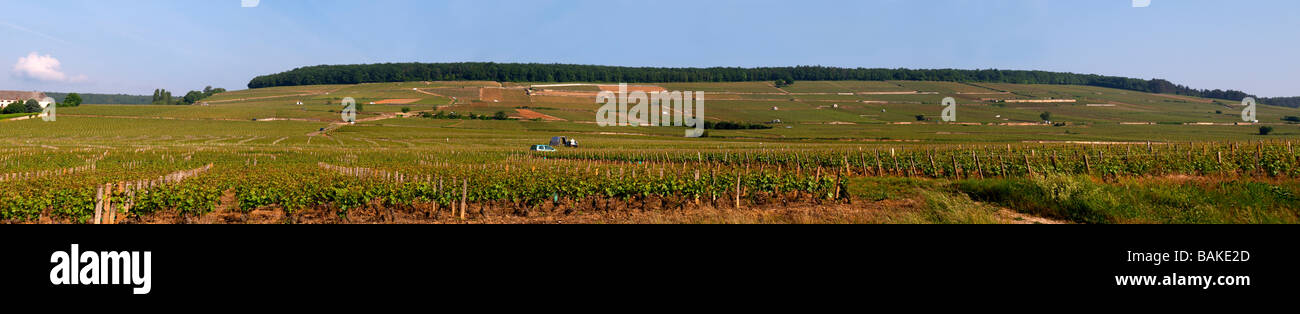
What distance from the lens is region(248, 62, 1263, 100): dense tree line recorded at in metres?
185

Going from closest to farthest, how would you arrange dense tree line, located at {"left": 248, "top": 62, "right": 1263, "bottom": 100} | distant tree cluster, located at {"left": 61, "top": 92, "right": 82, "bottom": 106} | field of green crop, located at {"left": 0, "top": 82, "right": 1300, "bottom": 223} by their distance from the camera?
field of green crop, located at {"left": 0, "top": 82, "right": 1300, "bottom": 223}
distant tree cluster, located at {"left": 61, "top": 92, "right": 82, "bottom": 106}
dense tree line, located at {"left": 248, "top": 62, "right": 1263, "bottom": 100}

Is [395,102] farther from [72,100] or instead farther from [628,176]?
[628,176]

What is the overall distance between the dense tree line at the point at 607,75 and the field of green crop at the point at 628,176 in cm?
8461

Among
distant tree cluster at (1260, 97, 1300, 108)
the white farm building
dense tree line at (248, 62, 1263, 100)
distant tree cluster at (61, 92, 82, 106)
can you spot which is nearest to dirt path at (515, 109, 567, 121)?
dense tree line at (248, 62, 1263, 100)

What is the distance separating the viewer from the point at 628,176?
1900 cm

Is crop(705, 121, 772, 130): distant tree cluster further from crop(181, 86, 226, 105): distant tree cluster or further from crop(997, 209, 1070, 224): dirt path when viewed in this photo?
crop(181, 86, 226, 105): distant tree cluster

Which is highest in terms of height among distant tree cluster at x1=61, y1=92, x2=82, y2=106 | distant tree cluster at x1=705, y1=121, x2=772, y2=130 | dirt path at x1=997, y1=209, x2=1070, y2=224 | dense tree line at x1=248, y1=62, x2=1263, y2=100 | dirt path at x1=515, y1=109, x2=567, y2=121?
dense tree line at x1=248, y1=62, x2=1263, y2=100

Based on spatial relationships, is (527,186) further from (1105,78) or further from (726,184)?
(1105,78)

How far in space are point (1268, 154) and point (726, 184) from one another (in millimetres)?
26128

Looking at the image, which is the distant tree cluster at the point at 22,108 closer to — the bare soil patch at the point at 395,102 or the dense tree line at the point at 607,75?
the bare soil patch at the point at 395,102

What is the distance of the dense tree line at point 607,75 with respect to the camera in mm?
185125

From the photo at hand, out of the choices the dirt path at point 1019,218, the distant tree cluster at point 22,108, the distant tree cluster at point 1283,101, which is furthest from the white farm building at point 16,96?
the distant tree cluster at point 1283,101

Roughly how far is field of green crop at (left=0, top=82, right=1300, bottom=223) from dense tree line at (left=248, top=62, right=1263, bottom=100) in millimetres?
84607

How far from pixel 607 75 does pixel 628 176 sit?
178m
